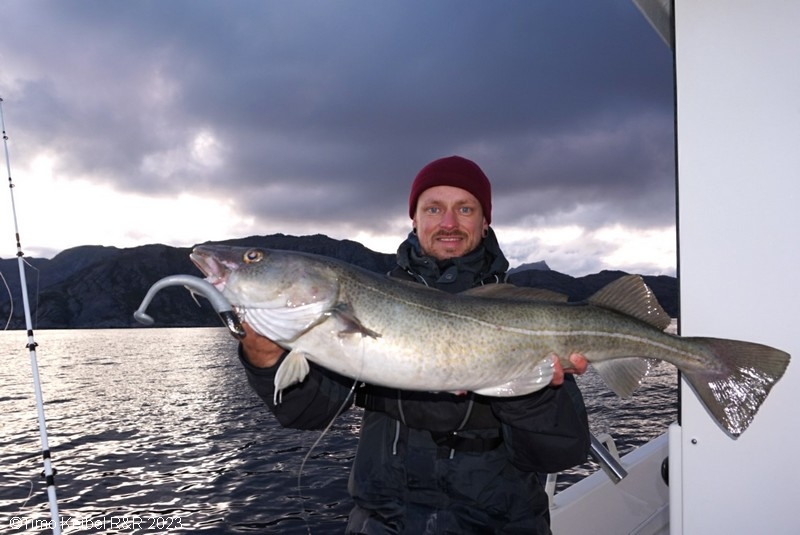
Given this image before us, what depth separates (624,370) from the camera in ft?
14.0

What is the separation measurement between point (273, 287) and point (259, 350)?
56 cm

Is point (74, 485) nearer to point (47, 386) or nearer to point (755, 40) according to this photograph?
point (755, 40)

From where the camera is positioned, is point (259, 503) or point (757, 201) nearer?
point (757, 201)

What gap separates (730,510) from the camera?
3939 mm

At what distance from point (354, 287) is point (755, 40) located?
3.34 meters

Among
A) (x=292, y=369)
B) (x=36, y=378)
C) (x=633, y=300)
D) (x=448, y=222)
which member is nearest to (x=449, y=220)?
(x=448, y=222)

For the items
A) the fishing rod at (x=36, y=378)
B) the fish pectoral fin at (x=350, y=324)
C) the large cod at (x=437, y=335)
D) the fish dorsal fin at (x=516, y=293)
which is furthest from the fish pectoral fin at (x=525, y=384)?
the fishing rod at (x=36, y=378)

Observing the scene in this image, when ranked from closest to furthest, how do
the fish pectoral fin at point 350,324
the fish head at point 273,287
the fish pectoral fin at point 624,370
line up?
the fish pectoral fin at point 350,324 → the fish head at point 273,287 → the fish pectoral fin at point 624,370

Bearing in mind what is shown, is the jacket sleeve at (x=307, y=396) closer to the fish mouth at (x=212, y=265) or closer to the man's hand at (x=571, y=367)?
the fish mouth at (x=212, y=265)

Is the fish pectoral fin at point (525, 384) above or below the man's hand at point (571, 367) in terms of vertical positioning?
below

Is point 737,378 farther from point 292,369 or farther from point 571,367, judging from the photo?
point 292,369

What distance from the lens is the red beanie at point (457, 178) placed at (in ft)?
17.1

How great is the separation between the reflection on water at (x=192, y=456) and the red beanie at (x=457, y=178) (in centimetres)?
1140

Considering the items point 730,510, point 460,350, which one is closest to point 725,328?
point 730,510
